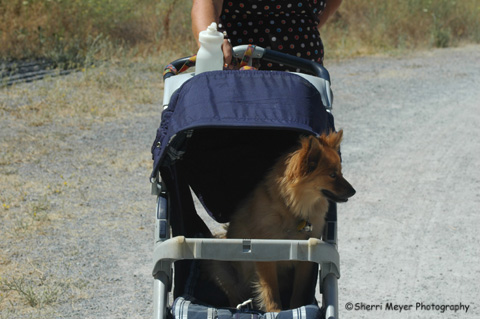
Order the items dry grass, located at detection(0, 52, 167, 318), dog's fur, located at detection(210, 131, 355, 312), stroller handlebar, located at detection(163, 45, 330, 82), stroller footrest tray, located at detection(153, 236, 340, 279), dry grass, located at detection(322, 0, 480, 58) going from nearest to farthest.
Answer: stroller footrest tray, located at detection(153, 236, 340, 279)
dog's fur, located at detection(210, 131, 355, 312)
stroller handlebar, located at detection(163, 45, 330, 82)
dry grass, located at detection(0, 52, 167, 318)
dry grass, located at detection(322, 0, 480, 58)

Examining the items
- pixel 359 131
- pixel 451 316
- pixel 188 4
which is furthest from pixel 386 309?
pixel 188 4

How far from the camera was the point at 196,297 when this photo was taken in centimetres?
339

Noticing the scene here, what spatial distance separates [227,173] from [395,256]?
6.20 ft

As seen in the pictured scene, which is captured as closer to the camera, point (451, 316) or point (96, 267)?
point (451, 316)

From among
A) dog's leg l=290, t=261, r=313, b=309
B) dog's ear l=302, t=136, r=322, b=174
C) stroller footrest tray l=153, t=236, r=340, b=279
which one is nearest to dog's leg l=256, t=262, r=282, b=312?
dog's leg l=290, t=261, r=313, b=309

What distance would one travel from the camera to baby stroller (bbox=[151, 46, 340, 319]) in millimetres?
2900

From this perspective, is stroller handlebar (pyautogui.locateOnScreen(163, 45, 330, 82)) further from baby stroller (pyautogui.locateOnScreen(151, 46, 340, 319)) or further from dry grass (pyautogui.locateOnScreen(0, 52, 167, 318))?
dry grass (pyautogui.locateOnScreen(0, 52, 167, 318))

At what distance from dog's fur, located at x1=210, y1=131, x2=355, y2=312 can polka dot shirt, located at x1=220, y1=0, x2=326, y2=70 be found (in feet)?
3.07

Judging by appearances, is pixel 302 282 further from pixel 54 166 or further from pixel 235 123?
pixel 54 166

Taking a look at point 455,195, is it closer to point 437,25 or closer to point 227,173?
point 227,173

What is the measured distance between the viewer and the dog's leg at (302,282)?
11.1 ft

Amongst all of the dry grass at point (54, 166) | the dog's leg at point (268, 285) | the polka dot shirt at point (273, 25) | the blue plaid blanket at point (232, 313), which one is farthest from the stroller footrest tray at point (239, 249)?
the dry grass at point (54, 166)

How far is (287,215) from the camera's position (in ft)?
10.8

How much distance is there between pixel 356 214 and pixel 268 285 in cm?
271
